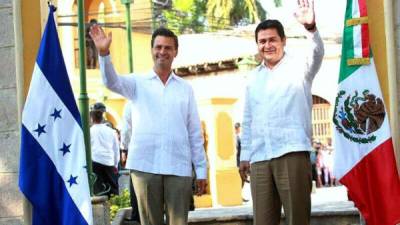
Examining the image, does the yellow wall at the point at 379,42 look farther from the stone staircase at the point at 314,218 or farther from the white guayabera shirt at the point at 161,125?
the stone staircase at the point at 314,218

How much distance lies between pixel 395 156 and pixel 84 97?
3059mm

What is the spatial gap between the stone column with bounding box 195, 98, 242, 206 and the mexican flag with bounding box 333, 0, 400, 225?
377 inches

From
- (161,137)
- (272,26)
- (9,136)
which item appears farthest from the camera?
(9,136)

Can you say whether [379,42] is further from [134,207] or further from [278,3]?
[278,3]

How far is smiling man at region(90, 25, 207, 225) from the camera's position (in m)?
5.14

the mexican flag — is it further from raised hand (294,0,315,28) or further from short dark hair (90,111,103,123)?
short dark hair (90,111,103,123)

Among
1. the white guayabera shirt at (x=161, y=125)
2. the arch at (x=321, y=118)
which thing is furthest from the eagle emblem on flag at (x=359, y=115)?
the arch at (x=321, y=118)

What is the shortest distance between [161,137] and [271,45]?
0.99 metres

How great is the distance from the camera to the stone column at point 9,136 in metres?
5.61

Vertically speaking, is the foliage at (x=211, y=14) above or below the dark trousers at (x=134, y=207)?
above

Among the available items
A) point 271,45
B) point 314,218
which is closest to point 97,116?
point 314,218

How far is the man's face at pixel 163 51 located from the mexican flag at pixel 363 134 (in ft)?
3.91

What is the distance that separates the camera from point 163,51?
522 centimetres

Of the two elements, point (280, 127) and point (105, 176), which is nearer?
point (280, 127)
